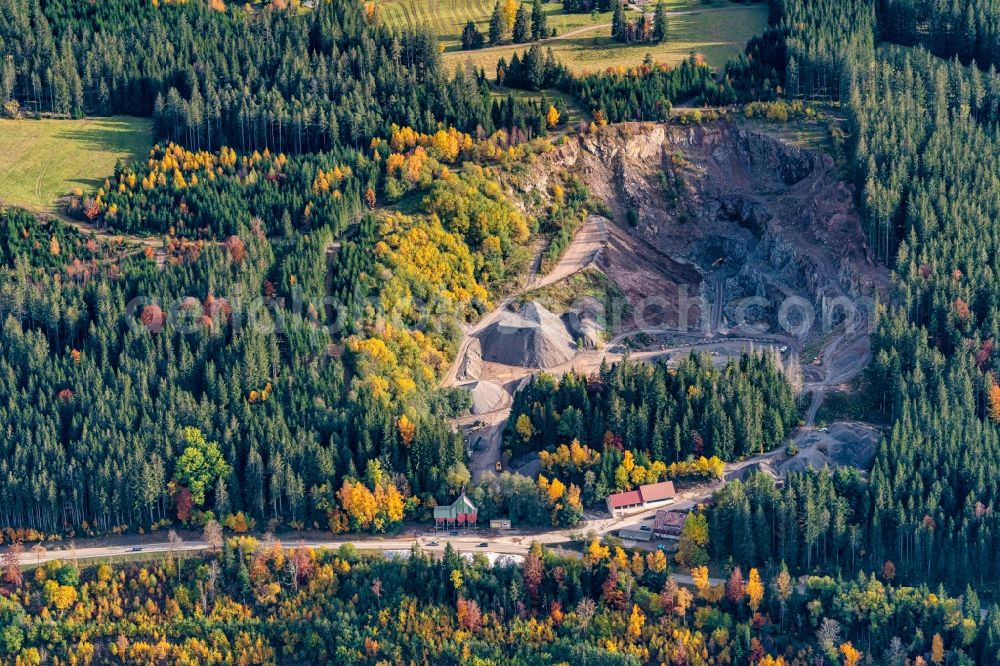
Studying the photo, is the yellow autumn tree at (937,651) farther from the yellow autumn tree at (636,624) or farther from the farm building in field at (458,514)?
the farm building in field at (458,514)

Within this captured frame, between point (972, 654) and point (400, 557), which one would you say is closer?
point (972, 654)

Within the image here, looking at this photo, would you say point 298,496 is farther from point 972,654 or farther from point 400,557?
point 972,654

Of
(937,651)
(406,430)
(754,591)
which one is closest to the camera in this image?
(937,651)

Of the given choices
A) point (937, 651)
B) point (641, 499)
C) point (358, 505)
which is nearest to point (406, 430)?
point (358, 505)

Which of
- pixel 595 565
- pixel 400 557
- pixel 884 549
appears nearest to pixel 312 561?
pixel 400 557

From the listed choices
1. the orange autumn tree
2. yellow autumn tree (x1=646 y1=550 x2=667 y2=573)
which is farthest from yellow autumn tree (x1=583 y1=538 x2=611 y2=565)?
the orange autumn tree

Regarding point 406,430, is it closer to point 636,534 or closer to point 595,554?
point 595,554
